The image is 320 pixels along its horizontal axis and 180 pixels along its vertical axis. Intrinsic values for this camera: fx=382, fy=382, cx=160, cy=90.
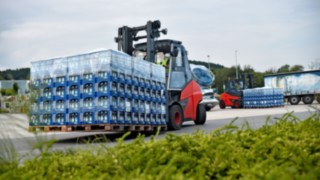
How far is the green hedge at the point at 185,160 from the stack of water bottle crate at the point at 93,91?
6326 mm

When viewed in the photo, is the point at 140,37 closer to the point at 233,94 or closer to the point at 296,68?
the point at 233,94

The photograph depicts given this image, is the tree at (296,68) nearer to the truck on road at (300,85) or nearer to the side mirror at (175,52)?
the truck on road at (300,85)

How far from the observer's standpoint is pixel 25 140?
1.99 metres

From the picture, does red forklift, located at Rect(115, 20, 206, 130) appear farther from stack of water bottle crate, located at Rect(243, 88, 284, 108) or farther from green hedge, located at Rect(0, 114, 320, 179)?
stack of water bottle crate, located at Rect(243, 88, 284, 108)

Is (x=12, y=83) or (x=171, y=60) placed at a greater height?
Answer: (x=171, y=60)

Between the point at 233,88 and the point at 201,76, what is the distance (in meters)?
15.9

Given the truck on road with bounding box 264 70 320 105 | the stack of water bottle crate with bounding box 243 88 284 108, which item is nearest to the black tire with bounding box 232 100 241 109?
the stack of water bottle crate with bounding box 243 88 284 108

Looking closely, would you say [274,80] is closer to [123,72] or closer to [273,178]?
[123,72]

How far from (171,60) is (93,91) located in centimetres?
412

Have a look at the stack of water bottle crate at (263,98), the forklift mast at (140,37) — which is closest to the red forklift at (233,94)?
the stack of water bottle crate at (263,98)

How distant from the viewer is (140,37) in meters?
12.5

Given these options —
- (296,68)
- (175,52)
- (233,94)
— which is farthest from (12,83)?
(296,68)

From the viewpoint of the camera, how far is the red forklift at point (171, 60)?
468 inches

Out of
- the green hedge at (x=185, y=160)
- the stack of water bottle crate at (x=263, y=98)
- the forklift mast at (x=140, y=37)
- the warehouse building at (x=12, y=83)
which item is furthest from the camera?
the stack of water bottle crate at (x=263, y=98)
